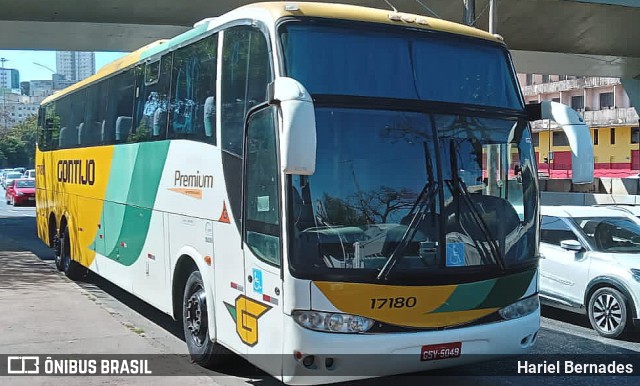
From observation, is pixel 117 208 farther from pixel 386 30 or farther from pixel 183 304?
pixel 386 30

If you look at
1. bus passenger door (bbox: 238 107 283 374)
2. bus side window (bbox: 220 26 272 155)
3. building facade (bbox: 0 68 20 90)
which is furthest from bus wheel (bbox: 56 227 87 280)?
building facade (bbox: 0 68 20 90)

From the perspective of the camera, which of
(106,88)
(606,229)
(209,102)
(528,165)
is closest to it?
(528,165)

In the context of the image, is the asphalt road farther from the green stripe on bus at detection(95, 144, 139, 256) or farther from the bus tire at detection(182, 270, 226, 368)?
the green stripe on bus at detection(95, 144, 139, 256)

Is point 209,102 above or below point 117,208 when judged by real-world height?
above

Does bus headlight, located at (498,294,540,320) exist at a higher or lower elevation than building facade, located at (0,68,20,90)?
lower

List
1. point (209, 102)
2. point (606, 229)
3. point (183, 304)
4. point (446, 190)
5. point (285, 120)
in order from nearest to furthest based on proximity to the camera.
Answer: point (285, 120) → point (446, 190) → point (209, 102) → point (183, 304) → point (606, 229)

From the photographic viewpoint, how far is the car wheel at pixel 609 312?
8.36 m

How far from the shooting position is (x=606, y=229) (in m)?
9.53

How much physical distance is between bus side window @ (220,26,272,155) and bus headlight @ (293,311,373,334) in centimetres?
158

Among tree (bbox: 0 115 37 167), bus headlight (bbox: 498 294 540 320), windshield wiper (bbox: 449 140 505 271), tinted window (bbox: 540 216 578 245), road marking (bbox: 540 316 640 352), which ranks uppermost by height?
tree (bbox: 0 115 37 167)

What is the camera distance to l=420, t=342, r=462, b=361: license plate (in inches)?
209

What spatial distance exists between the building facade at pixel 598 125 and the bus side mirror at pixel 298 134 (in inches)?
2271

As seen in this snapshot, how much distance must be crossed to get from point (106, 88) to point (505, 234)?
696 centimetres

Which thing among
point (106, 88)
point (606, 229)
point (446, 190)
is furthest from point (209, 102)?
point (606, 229)
